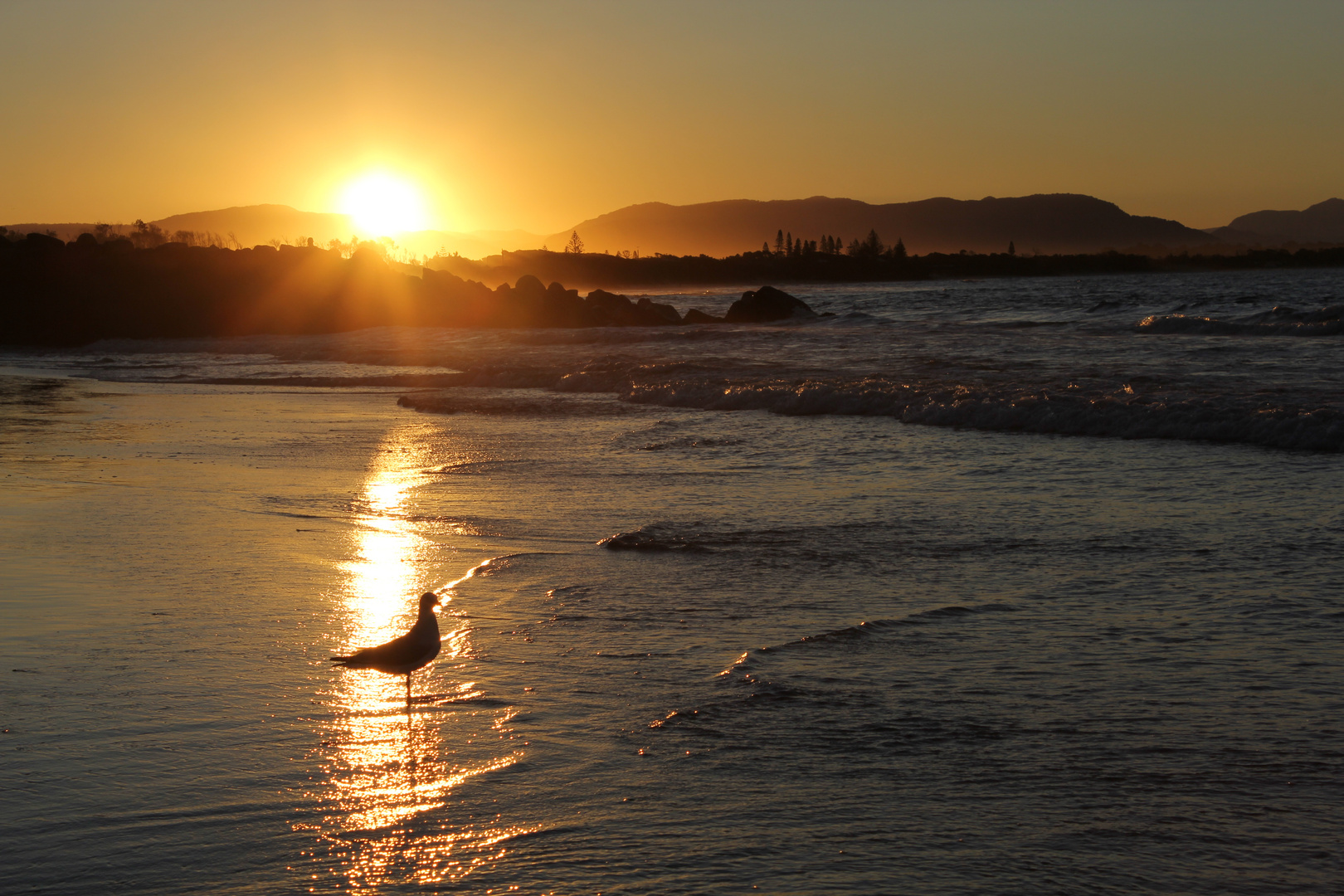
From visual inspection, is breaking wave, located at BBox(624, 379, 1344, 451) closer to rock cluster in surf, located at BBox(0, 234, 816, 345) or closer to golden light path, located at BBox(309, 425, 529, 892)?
golden light path, located at BBox(309, 425, 529, 892)

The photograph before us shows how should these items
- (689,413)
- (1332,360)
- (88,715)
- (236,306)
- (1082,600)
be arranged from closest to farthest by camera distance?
1. (88,715)
2. (1082,600)
3. (689,413)
4. (1332,360)
5. (236,306)

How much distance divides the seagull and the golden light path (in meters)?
0.16

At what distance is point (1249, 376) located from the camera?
15.2 meters

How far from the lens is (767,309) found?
49.2 meters

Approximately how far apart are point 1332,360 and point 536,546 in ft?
51.2

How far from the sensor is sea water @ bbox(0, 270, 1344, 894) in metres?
3.09

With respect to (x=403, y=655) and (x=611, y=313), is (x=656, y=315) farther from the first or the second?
(x=403, y=655)

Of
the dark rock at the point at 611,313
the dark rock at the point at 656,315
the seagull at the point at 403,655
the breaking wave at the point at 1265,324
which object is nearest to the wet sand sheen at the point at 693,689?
the seagull at the point at 403,655

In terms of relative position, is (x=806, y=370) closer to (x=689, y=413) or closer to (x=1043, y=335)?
(x=689, y=413)

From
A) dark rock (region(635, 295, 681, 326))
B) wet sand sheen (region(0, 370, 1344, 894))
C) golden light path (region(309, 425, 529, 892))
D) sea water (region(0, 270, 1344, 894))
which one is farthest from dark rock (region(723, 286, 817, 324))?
golden light path (region(309, 425, 529, 892))

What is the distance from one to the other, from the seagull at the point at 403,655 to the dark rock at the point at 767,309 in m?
44.3

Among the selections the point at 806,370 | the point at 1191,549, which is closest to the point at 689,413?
the point at 806,370

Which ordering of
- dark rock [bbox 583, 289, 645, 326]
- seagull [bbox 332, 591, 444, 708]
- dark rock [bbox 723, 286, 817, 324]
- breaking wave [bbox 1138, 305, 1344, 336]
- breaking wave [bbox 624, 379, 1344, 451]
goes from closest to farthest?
seagull [bbox 332, 591, 444, 708], breaking wave [bbox 624, 379, 1344, 451], breaking wave [bbox 1138, 305, 1344, 336], dark rock [bbox 583, 289, 645, 326], dark rock [bbox 723, 286, 817, 324]

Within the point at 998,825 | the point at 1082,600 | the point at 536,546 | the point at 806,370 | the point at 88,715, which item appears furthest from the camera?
the point at 806,370
